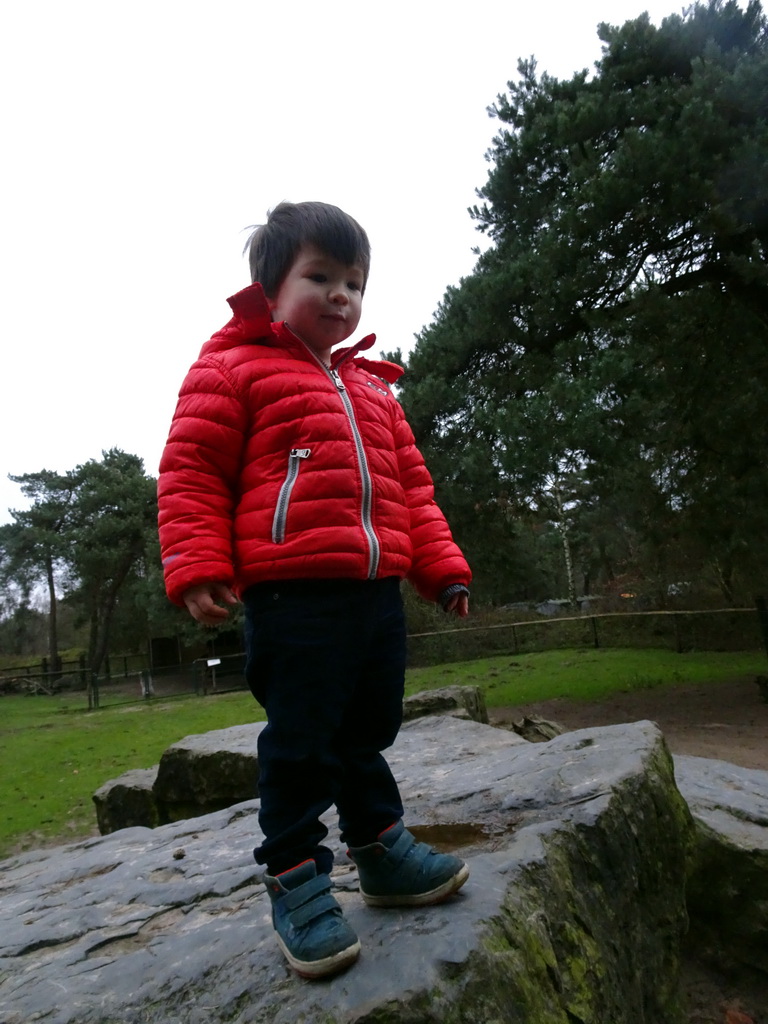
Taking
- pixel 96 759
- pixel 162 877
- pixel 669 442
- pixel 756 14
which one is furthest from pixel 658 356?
pixel 96 759

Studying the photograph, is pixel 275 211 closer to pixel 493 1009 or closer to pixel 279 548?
pixel 279 548

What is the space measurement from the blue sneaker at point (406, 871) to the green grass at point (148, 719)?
14.4ft

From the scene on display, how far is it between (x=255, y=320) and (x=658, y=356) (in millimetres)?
6438

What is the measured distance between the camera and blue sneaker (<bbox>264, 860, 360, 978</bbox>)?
1.46 metres

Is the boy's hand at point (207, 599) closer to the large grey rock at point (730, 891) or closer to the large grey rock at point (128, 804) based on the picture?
the large grey rock at point (730, 891)

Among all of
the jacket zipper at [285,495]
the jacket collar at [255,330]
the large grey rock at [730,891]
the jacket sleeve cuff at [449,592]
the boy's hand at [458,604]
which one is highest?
the jacket collar at [255,330]

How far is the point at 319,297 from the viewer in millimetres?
1822

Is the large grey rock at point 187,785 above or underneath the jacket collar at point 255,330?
underneath

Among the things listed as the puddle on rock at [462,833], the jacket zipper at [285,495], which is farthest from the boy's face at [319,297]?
the puddle on rock at [462,833]

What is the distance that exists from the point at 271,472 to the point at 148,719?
1106cm

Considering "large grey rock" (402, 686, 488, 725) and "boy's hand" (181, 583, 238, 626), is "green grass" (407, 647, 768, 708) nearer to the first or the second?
"large grey rock" (402, 686, 488, 725)

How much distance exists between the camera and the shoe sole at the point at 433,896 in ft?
5.49

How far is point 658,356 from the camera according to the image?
7.39 metres

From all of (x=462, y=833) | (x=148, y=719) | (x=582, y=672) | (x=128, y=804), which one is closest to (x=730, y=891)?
(x=462, y=833)
